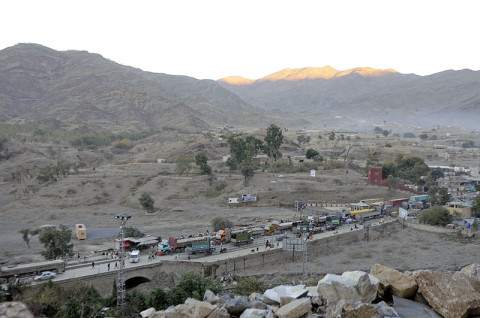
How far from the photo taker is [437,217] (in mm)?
43500

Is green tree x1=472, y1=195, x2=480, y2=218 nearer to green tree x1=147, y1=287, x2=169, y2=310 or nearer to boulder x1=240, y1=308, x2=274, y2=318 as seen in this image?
green tree x1=147, y1=287, x2=169, y2=310

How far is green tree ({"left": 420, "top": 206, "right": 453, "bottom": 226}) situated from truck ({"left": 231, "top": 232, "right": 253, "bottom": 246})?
22.5 metres

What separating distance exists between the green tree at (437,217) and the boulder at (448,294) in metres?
38.2

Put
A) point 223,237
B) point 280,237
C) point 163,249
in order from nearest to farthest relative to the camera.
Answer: point 163,249 < point 223,237 < point 280,237

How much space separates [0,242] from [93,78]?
168685 mm

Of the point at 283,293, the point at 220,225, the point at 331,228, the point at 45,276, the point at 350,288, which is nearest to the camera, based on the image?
the point at 350,288

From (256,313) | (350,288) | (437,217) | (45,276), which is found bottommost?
(437,217)

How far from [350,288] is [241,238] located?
2460cm

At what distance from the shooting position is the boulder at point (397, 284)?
30.1 ft

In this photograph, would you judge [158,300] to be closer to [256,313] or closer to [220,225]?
[256,313]

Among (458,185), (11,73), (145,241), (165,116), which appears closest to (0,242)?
(145,241)

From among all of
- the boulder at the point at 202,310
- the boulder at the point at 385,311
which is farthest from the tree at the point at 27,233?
the boulder at the point at 385,311

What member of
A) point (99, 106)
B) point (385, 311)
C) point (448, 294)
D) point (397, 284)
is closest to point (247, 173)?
point (397, 284)

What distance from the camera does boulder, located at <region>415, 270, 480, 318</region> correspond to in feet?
27.0
